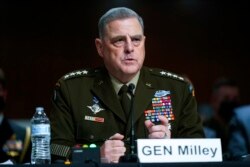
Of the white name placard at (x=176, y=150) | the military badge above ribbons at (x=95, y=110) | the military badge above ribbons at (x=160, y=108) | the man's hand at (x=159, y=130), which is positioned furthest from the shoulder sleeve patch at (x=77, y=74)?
the white name placard at (x=176, y=150)

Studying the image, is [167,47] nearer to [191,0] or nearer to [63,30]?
[191,0]

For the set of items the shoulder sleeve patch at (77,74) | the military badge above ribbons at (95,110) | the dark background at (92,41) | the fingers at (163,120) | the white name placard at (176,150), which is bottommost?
the white name placard at (176,150)

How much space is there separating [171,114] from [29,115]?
343 cm

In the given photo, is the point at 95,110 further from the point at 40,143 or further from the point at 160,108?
the point at 40,143

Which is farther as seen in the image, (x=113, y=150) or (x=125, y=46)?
(x=125, y=46)

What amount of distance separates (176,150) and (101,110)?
0.90 meters

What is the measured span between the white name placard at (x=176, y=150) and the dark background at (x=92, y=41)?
3974 millimetres

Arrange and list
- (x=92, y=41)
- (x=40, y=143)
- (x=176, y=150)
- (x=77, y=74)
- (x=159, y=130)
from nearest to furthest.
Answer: (x=176, y=150)
(x=40, y=143)
(x=159, y=130)
(x=77, y=74)
(x=92, y=41)

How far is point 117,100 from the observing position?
3920 millimetres

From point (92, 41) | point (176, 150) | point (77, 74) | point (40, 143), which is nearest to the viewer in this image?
point (176, 150)

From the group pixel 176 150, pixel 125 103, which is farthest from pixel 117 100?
pixel 176 150

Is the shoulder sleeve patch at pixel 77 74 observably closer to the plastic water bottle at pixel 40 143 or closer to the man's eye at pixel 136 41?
the man's eye at pixel 136 41

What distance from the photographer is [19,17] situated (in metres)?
7.05

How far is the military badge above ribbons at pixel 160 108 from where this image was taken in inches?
154
